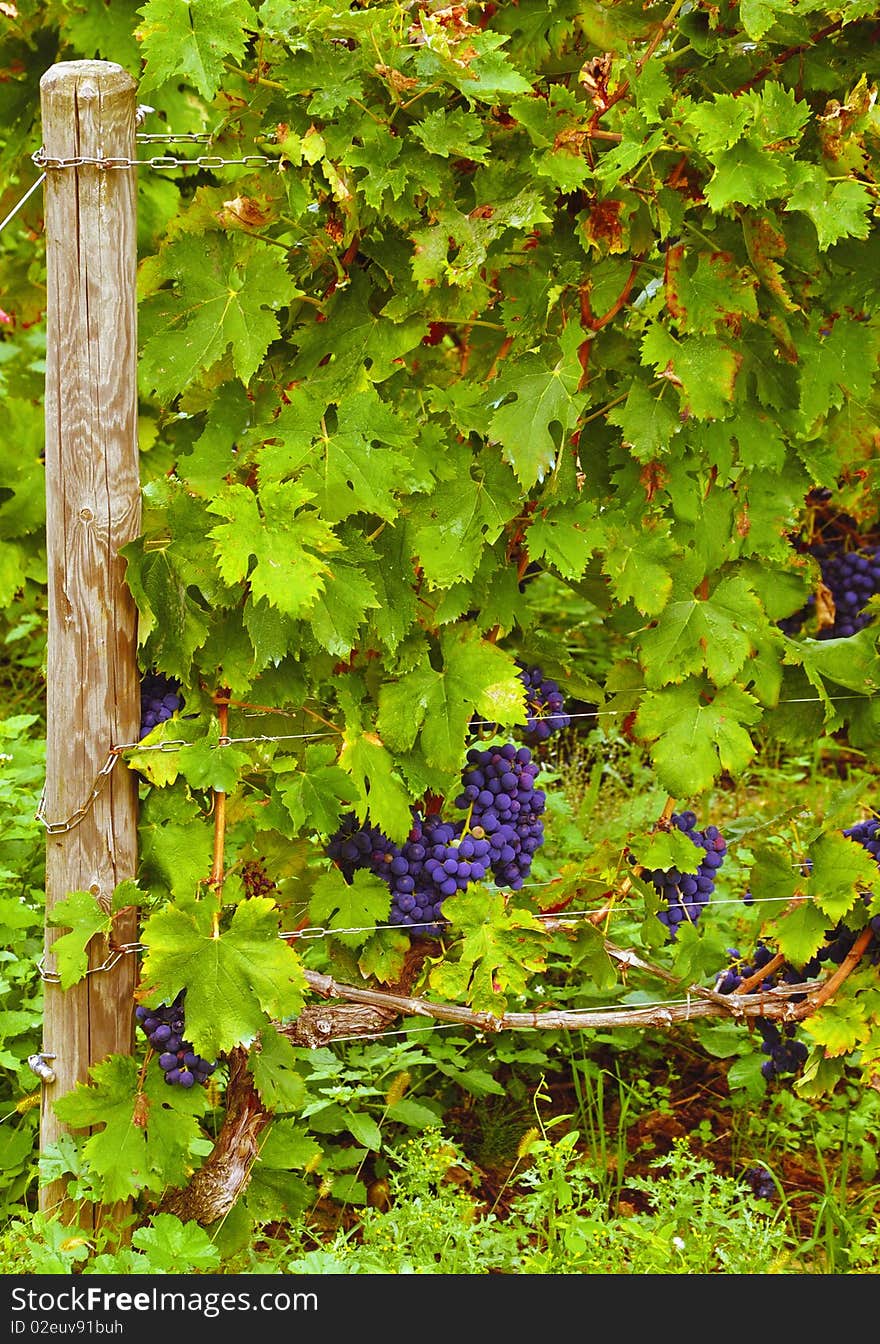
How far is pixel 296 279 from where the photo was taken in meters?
2.60

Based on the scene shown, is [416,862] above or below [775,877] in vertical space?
above

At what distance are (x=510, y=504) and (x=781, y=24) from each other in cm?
89

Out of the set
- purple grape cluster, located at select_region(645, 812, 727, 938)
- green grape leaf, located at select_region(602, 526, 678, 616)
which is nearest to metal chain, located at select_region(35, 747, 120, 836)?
green grape leaf, located at select_region(602, 526, 678, 616)

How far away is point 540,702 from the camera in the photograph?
9.52 feet

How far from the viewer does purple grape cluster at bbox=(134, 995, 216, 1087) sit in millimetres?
2547

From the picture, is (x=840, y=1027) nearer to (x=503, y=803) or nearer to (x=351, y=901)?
(x=503, y=803)

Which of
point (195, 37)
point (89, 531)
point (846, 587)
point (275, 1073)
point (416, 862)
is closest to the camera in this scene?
point (195, 37)

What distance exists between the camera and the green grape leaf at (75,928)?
2.53m

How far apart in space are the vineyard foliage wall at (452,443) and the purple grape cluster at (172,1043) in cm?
6

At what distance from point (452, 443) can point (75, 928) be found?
42.9 inches

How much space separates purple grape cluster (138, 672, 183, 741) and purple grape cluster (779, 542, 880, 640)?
7.59ft

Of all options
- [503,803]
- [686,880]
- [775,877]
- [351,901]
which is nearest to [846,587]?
[775,877]

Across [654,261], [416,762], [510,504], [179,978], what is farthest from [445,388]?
[179,978]

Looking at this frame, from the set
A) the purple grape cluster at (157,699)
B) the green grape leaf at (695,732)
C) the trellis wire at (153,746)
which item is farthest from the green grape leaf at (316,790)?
the green grape leaf at (695,732)
